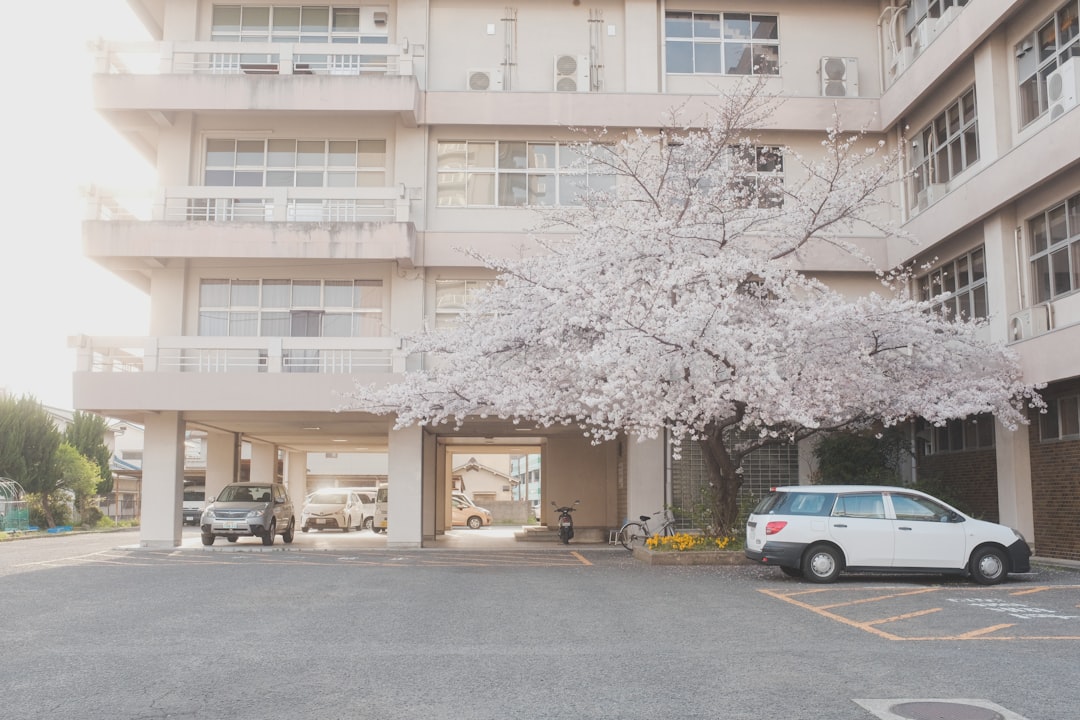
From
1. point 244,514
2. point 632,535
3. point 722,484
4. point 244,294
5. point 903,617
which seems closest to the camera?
point 903,617

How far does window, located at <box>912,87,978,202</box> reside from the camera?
20531 millimetres

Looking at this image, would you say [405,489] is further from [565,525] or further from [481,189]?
[481,189]

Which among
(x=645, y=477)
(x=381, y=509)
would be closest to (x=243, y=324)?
(x=645, y=477)

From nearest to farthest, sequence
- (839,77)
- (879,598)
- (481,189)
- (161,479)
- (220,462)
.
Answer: (879,598)
(161,479)
(481,189)
(839,77)
(220,462)

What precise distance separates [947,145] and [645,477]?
964 cm

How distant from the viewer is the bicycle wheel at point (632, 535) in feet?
72.4

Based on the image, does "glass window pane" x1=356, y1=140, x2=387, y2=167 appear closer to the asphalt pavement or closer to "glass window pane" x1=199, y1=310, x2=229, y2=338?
"glass window pane" x1=199, y1=310, x2=229, y2=338

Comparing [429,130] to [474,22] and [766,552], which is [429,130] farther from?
[766,552]

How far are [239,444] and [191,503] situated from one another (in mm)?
21552

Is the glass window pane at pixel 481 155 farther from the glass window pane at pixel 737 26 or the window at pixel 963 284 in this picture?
the window at pixel 963 284

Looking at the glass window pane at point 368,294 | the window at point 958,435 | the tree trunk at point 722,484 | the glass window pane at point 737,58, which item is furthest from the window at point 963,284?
the glass window pane at point 368,294

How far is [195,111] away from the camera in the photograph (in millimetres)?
23953

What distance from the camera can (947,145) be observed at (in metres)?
21.5

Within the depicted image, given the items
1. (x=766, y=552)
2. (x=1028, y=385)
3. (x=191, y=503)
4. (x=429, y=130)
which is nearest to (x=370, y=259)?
(x=429, y=130)
